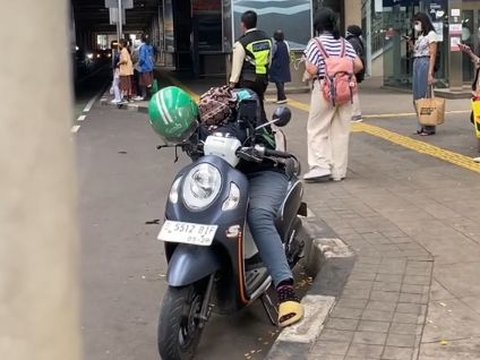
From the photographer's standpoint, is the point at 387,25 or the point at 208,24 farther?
the point at 208,24

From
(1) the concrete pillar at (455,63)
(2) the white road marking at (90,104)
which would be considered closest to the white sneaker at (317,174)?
(1) the concrete pillar at (455,63)

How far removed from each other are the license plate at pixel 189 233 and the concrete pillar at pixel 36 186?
2.58 metres

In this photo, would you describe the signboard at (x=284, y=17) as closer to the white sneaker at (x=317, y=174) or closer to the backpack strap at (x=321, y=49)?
the white sneaker at (x=317, y=174)

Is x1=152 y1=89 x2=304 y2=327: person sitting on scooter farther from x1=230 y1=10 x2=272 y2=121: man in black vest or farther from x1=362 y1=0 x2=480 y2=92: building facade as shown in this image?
x1=362 y1=0 x2=480 y2=92: building facade

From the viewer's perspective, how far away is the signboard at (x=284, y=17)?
20.2 metres

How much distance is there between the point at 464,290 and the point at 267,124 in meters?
1.50

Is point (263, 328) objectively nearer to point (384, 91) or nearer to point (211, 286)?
point (211, 286)

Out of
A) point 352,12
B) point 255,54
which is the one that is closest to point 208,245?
point 255,54

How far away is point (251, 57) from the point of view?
944 cm

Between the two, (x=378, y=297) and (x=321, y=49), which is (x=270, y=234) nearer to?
(x=378, y=297)

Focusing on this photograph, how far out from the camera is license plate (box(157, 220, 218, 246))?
12.6ft

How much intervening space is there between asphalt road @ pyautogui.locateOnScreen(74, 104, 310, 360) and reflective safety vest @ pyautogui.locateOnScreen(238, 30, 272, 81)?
1.58m

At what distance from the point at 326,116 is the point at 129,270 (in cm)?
280

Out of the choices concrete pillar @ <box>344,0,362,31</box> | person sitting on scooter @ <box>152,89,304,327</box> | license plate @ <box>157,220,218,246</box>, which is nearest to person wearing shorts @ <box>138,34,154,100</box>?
concrete pillar @ <box>344,0,362,31</box>
